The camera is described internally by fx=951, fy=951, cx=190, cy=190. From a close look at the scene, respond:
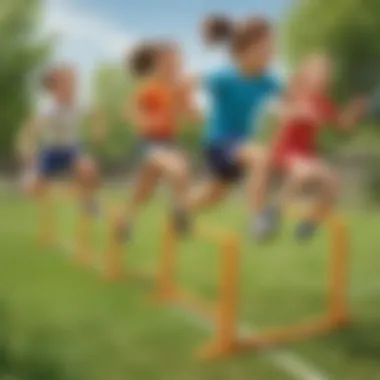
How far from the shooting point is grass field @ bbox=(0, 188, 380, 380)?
1358 millimetres

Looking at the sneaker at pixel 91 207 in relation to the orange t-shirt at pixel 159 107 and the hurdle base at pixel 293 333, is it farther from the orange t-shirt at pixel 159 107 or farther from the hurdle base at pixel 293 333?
the hurdle base at pixel 293 333

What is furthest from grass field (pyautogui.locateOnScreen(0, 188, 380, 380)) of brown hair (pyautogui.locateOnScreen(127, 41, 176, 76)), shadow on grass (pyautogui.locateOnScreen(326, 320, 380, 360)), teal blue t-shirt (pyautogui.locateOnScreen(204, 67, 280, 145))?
brown hair (pyautogui.locateOnScreen(127, 41, 176, 76))

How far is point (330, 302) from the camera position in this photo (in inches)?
55.0

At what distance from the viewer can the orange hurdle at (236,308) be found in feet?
4.51

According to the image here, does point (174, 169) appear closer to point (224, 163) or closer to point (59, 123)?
point (224, 163)

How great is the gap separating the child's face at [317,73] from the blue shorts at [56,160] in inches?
15.9

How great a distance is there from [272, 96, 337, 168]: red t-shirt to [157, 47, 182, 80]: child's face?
19cm

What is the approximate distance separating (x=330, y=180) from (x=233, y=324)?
255 mm

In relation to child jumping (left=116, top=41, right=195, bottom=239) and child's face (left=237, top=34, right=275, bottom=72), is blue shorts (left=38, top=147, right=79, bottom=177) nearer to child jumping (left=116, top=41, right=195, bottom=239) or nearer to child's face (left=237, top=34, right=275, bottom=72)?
child jumping (left=116, top=41, right=195, bottom=239)

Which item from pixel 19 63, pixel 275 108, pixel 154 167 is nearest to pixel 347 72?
pixel 275 108

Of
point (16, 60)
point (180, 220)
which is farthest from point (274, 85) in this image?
point (16, 60)

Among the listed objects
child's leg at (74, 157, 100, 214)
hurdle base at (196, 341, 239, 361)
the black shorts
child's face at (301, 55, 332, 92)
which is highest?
child's face at (301, 55, 332, 92)

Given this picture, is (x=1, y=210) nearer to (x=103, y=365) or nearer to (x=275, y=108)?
(x=103, y=365)

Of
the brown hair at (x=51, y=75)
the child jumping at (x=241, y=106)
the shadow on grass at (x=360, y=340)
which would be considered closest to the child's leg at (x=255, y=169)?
the child jumping at (x=241, y=106)
